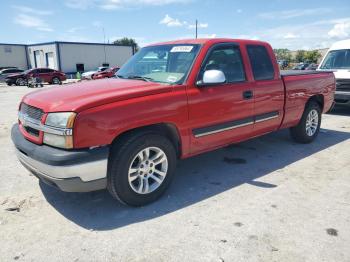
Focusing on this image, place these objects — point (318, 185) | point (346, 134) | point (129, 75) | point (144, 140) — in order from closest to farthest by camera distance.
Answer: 1. point (144, 140)
2. point (318, 185)
3. point (129, 75)
4. point (346, 134)

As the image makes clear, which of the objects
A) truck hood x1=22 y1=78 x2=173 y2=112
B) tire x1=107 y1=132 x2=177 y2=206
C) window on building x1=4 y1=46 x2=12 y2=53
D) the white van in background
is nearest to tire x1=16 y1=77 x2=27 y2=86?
window on building x1=4 y1=46 x2=12 y2=53

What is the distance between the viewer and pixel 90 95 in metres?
3.29

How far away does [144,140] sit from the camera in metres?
3.40

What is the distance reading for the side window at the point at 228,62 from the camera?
4.13 meters

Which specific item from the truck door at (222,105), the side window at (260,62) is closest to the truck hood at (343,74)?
the side window at (260,62)

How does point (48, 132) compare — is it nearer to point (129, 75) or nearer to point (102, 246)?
point (102, 246)

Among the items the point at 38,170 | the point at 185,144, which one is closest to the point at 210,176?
the point at 185,144

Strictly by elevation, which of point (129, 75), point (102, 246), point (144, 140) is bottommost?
point (102, 246)

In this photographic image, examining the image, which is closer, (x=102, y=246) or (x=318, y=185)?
(x=102, y=246)

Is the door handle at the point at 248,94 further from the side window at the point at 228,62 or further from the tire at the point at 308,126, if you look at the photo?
the tire at the point at 308,126

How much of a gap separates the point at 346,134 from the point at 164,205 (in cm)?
517

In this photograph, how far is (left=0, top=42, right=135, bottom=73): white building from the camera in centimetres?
4328

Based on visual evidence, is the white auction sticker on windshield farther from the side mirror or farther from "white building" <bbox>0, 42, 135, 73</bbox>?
"white building" <bbox>0, 42, 135, 73</bbox>

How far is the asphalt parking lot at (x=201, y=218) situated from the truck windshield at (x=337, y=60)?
593 centimetres
